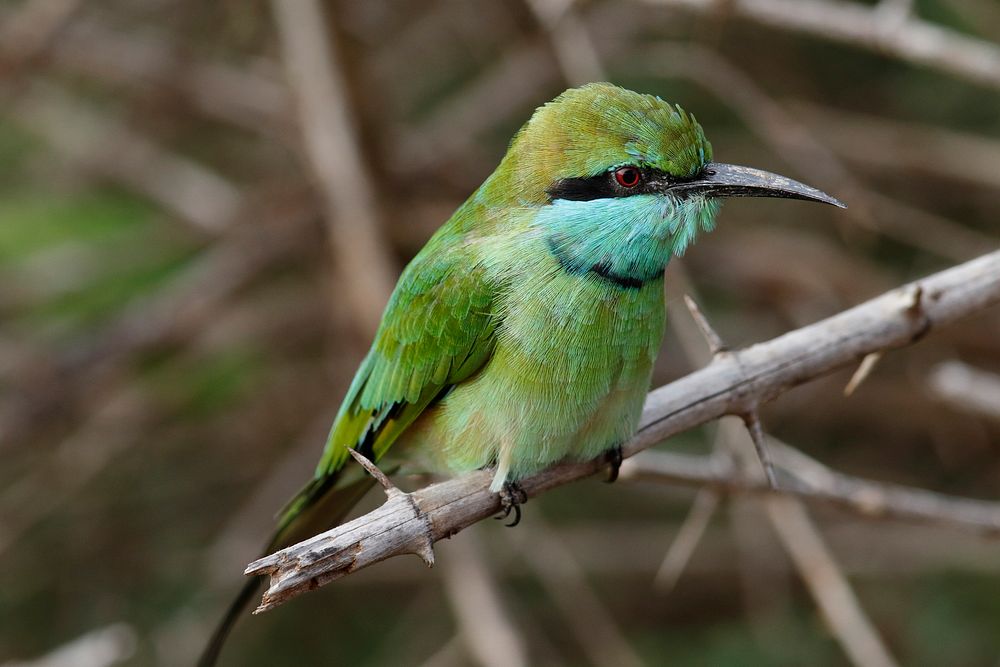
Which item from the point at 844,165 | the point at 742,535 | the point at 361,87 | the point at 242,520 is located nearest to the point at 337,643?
the point at 242,520

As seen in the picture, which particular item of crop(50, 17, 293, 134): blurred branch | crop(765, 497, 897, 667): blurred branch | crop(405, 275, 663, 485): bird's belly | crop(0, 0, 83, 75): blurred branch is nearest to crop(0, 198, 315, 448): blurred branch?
crop(50, 17, 293, 134): blurred branch

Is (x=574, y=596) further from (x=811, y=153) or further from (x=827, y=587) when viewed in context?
(x=811, y=153)

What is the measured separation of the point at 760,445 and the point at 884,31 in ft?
4.15

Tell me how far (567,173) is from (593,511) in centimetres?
244

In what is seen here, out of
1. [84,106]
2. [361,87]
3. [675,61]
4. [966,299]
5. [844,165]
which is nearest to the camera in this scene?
[966,299]

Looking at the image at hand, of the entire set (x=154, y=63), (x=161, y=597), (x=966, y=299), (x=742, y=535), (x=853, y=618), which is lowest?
(x=742, y=535)

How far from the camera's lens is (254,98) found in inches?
188

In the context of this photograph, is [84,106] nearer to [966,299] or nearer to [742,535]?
[742,535]

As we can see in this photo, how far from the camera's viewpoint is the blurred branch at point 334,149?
4.11 meters

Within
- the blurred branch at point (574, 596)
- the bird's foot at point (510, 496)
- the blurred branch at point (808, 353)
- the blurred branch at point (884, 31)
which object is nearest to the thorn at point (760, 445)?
the blurred branch at point (808, 353)

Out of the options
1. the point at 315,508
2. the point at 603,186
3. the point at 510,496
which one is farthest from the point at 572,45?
the point at 510,496

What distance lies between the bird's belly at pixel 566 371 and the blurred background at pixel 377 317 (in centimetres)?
125

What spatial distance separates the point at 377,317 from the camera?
12.9ft

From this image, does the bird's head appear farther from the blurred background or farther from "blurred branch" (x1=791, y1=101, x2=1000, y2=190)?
"blurred branch" (x1=791, y1=101, x2=1000, y2=190)
